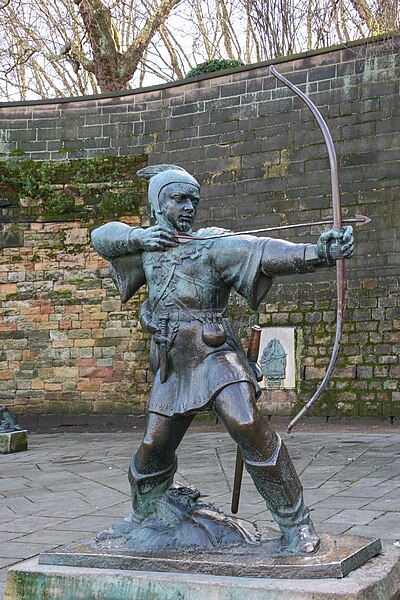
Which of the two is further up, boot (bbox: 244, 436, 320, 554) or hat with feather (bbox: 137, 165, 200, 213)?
hat with feather (bbox: 137, 165, 200, 213)

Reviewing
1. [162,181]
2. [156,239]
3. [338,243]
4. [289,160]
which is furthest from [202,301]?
[289,160]

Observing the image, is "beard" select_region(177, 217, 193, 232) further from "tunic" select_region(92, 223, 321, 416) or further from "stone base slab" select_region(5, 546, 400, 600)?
"stone base slab" select_region(5, 546, 400, 600)

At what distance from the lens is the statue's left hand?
308cm

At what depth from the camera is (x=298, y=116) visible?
11500 millimetres

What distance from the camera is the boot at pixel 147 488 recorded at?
11.5 ft

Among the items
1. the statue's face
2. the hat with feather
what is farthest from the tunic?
the hat with feather

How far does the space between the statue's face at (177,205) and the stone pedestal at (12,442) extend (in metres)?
6.24

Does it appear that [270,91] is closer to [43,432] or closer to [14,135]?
[14,135]

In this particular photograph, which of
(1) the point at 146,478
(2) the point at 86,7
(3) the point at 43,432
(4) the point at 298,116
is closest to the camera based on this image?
(1) the point at 146,478

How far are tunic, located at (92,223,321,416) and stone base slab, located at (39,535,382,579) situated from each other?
1.82 feet

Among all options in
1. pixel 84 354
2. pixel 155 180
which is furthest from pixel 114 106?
pixel 155 180

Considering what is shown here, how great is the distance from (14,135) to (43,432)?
4544mm

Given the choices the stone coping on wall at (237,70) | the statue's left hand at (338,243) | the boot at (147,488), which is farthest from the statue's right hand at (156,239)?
the stone coping on wall at (237,70)

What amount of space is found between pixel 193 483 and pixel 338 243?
3.96 metres
